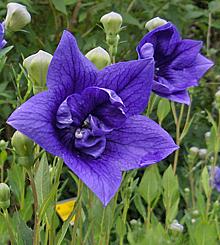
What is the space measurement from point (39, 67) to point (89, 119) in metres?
0.08

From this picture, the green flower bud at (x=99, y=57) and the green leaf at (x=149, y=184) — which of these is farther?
the green leaf at (x=149, y=184)

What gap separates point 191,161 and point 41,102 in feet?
3.03

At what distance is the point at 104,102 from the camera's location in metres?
0.63

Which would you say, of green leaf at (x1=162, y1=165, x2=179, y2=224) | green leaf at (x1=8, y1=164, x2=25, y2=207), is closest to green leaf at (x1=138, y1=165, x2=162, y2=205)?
green leaf at (x1=162, y1=165, x2=179, y2=224)

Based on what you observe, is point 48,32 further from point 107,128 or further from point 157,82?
point 107,128

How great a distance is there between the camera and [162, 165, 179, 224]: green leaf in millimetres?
1125

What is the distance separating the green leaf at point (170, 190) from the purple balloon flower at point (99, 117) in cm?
49

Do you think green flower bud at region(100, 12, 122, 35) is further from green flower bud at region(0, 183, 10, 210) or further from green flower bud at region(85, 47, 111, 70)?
green flower bud at region(0, 183, 10, 210)

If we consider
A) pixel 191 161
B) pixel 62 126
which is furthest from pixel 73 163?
pixel 191 161

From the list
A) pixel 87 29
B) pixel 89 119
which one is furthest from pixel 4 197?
pixel 87 29

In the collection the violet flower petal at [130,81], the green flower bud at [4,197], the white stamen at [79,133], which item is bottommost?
the green flower bud at [4,197]

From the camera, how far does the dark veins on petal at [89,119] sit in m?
0.60

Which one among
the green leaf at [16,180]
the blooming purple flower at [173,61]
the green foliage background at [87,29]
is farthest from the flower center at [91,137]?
the green foliage background at [87,29]

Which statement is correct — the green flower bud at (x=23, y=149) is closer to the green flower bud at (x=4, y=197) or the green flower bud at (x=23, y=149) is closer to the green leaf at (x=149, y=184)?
the green flower bud at (x=4, y=197)
